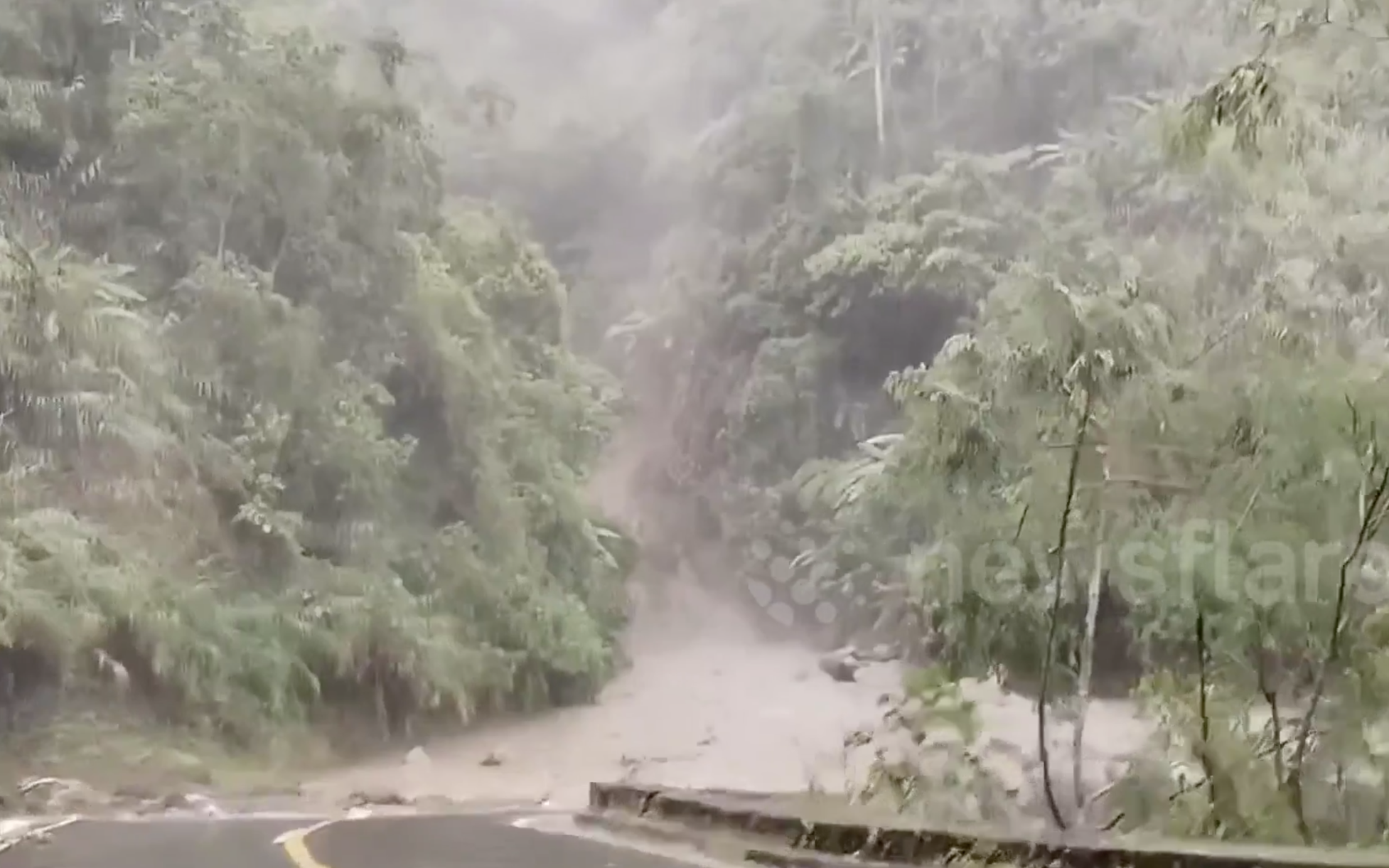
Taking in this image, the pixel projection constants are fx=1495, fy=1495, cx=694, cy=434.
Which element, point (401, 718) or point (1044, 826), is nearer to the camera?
point (1044, 826)

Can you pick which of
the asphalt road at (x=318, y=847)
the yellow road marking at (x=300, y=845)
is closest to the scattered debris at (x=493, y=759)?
the asphalt road at (x=318, y=847)

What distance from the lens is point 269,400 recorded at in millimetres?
6184

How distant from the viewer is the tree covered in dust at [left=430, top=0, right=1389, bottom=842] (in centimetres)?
487

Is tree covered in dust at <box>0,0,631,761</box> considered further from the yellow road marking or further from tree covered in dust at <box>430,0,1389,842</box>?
the yellow road marking

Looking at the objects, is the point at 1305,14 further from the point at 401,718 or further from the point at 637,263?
the point at 401,718

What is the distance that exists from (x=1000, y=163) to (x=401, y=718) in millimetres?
3384

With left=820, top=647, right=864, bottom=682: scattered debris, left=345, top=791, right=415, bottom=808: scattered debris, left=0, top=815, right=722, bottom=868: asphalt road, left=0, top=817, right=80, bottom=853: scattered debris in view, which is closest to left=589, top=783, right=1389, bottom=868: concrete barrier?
left=0, top=815, right=722, bottom=868: asphalt road

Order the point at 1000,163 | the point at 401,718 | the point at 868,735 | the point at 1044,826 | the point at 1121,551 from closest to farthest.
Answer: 1. the point at 1044,826
2. the point at 1121,551
3. the point at 868,735
4. the point at 401,718
5. the point at 1000,163

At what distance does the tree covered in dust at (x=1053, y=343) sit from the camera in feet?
16.0

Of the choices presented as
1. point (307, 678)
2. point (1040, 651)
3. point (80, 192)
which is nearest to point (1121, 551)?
point (1040, 651)

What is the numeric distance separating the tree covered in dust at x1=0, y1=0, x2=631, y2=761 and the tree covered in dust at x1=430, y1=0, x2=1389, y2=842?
0.48 meters

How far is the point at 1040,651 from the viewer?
17.2ft

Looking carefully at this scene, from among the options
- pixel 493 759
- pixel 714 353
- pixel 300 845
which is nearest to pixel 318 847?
pixel 300 845

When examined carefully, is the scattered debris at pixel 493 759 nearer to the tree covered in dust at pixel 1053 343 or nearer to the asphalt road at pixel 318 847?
the asphalt road at pixel 318 847
